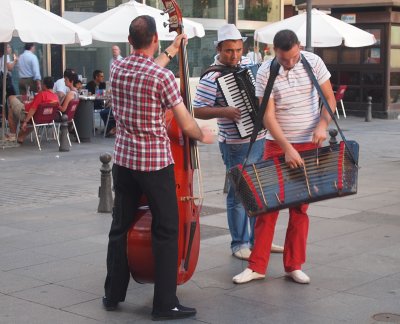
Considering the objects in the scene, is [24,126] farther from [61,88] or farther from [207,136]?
[207,136]

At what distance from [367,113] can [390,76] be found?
1.60 metres

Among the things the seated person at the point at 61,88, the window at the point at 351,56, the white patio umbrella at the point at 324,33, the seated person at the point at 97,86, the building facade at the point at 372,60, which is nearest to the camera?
the seated person at the point at 61,88

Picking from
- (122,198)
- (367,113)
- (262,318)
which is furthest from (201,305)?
(367,113)

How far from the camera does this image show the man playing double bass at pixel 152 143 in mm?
5289

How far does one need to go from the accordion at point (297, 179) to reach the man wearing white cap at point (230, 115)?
70cm

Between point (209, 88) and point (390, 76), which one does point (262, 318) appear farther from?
point (390, 76)

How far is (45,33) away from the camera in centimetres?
1484

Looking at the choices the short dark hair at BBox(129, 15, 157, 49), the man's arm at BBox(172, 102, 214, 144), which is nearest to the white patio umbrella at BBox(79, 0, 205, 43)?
the short dark hair at BBox(129, 15, 157, 49)

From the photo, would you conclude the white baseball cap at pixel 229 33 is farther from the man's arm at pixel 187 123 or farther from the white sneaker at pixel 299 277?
the white sneaker at pixel 299 277

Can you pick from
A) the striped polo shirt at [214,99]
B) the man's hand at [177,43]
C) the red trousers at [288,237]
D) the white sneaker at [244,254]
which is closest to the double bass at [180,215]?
the man's hand at [177,43]

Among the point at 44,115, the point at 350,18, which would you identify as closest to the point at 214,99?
the point at 44,115

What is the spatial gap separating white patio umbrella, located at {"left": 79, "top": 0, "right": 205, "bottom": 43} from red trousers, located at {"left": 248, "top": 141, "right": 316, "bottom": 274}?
11114mm

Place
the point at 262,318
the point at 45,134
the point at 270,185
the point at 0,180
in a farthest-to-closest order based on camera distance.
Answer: the point at 45,134, the point at 0,180, the point at 270,185, the point at 262,318

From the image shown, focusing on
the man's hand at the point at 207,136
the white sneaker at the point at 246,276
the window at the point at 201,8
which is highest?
the window at the point at 201,8
